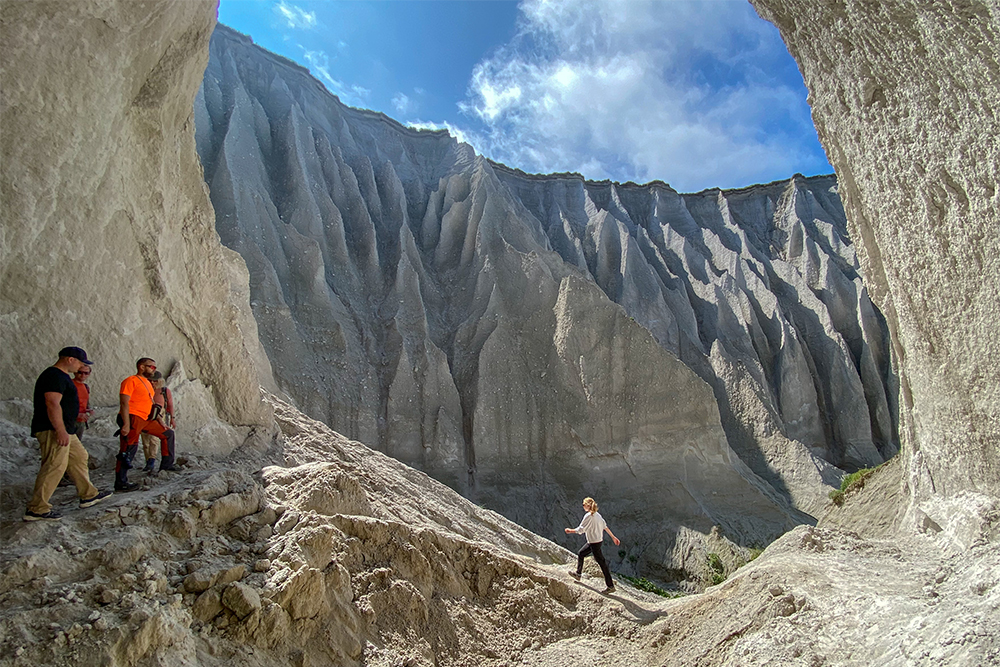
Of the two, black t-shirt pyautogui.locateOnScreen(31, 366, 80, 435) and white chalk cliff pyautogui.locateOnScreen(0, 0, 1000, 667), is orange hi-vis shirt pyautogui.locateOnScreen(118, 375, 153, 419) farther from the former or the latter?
black t-shirt pyautogui.locateOnScreen(31, 366, 80, 435)

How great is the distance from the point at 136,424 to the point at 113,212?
2360 millimetres

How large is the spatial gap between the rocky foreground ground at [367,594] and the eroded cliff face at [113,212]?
0.96m

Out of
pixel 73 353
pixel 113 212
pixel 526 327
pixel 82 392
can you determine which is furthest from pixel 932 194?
pixel 526 327

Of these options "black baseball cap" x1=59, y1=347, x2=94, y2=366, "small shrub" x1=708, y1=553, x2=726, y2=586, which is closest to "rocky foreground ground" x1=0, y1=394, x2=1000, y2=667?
"black baseball cap" x1=59, y1=347, x2=94, y2=366

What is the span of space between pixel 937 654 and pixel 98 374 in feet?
22.0

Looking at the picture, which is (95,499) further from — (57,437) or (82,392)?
(82,392)

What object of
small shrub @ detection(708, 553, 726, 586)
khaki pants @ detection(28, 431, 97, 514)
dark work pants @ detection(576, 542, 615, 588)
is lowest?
small shrub @ detection(708, 553, 726, 586)

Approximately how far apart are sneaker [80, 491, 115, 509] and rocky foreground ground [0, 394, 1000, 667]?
0.09 metres

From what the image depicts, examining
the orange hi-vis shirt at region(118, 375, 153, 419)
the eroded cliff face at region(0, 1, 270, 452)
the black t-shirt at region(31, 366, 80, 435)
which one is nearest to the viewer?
the black t-shirt at region(31, 366, 80, 435)

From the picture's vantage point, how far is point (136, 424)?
198 inches

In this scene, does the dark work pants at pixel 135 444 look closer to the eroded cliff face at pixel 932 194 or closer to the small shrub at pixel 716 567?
the eroded cliff face at pixel 932 194

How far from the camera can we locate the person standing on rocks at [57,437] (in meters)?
3.85

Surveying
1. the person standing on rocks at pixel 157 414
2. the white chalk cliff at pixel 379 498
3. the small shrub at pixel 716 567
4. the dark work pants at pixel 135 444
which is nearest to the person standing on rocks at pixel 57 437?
the white chalk cliff at pixel 379 498

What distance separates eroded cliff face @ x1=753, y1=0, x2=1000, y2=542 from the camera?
4.50 m
